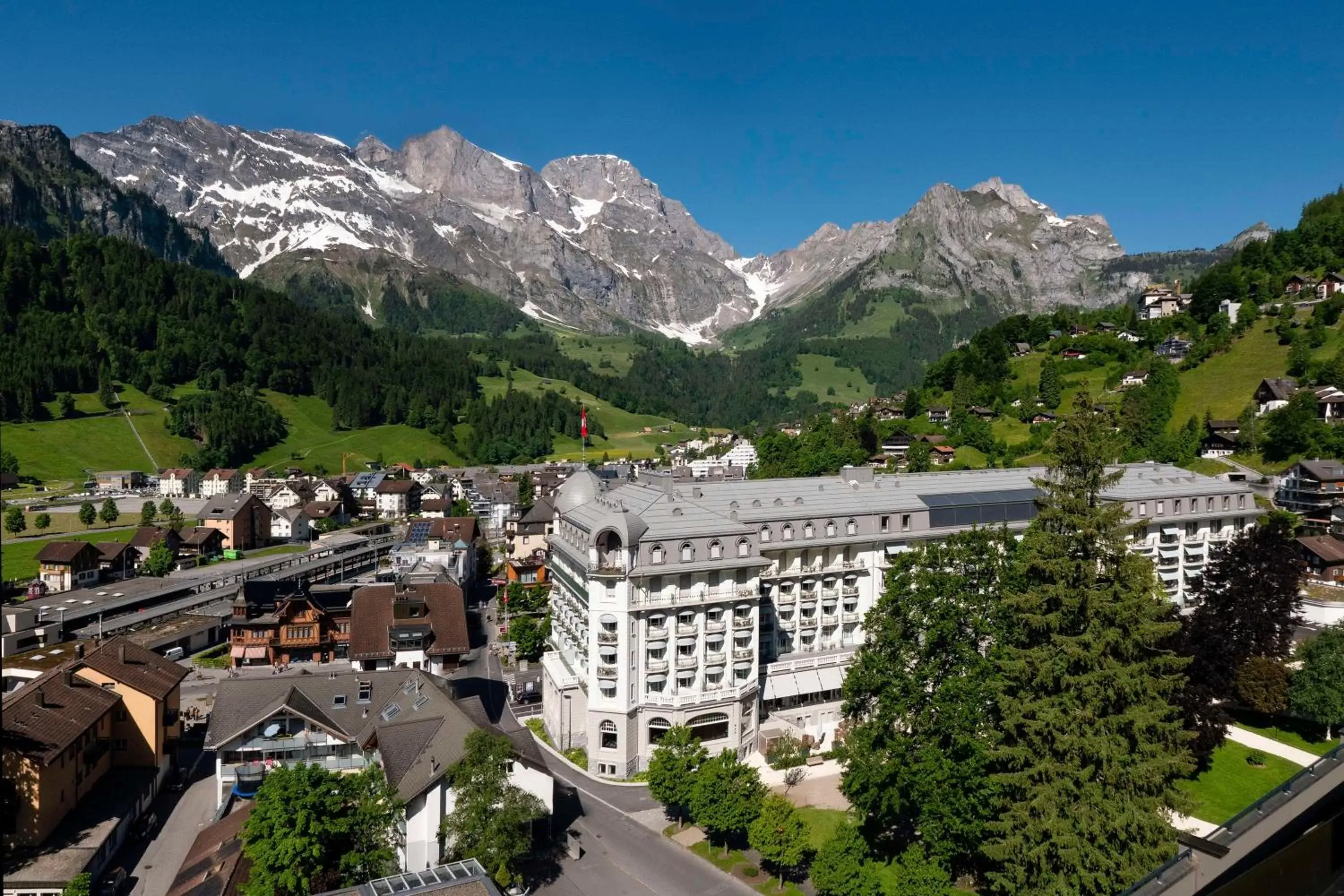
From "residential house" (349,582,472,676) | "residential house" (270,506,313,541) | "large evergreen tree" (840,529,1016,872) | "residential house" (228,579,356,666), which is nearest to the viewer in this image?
"large evergreen tree" (840,529,1016,872)

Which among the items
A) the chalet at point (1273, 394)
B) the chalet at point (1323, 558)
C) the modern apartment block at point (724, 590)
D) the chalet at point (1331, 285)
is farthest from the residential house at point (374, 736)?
the chalet at point (1331, 285)

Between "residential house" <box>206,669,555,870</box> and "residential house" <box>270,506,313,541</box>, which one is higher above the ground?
"residential house" <box>206,669,555,870</box>

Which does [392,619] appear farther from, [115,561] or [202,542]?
[202,542]

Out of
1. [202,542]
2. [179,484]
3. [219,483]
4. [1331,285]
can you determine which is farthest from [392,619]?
[1331,285]

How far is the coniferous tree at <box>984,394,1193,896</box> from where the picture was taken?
32.8 meters

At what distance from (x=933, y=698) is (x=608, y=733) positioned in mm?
23371

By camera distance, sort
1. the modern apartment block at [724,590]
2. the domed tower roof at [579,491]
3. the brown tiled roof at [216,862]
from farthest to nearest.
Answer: the domed tower roof at [579,491], the modern apartment block at [724,590], the brown tiled roof at [216,862]

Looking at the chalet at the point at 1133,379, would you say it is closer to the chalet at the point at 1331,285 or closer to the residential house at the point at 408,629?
the chalet at the point at 1331,285

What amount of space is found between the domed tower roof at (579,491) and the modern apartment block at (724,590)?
17 cm

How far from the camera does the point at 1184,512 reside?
81.5 meters

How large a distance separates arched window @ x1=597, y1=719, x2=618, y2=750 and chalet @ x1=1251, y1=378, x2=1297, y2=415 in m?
120

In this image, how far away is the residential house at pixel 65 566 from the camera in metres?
103

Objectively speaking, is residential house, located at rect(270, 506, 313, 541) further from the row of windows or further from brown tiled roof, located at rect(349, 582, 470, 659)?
the row of windows

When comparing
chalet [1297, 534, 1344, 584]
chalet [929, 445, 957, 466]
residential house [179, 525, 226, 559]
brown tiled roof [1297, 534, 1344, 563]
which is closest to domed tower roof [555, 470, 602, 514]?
chalet [1297, 534, 1344, 584]
